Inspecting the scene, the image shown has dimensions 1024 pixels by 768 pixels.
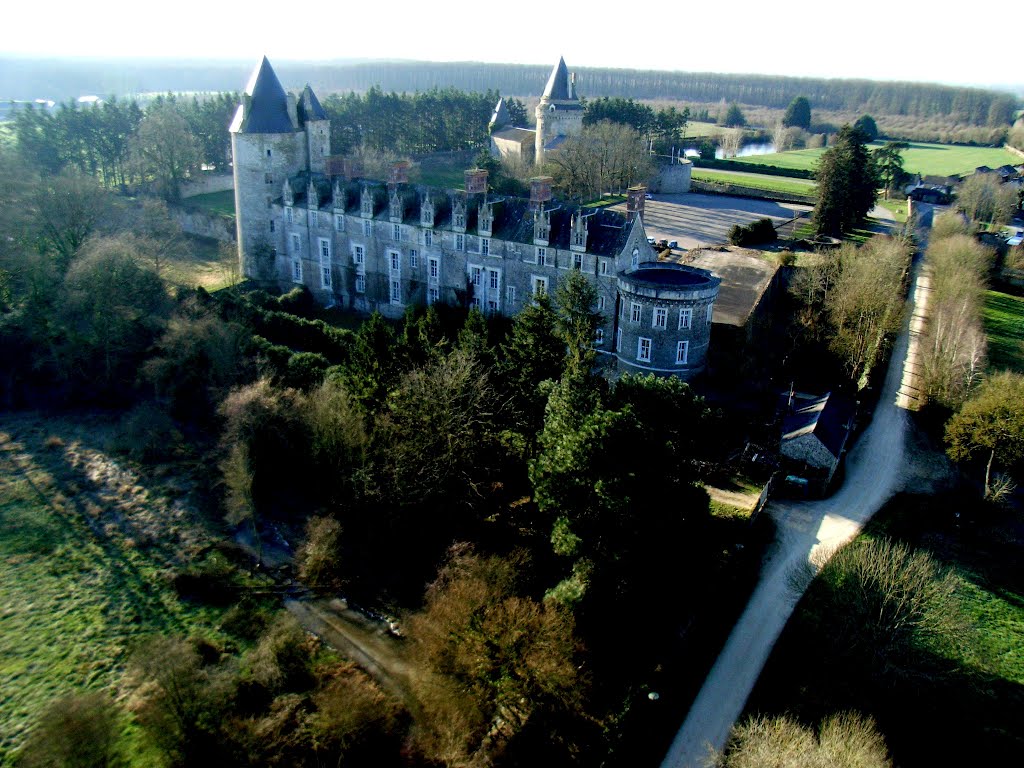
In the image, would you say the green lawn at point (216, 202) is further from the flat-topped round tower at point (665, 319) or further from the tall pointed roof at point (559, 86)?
the flat-topped round tower at point (665, 319)

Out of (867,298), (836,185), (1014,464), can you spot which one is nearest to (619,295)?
(867,298)

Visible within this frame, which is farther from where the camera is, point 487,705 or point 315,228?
point 315,228

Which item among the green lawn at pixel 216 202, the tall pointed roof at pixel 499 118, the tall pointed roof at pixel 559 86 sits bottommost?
the green lawn at pixel 216 202

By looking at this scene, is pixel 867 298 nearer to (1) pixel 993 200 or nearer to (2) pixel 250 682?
(2) pixel 250 682

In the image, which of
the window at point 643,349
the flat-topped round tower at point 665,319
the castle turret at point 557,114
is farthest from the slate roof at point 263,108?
the castle turret at point 557,114

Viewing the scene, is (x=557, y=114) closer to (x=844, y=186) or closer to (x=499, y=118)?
(x=499, y=118)

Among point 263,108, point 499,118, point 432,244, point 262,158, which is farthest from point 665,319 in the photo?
point 499,118

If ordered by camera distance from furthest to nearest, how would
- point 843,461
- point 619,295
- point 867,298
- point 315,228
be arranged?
point 315,228, point 867,298, point 619,295, point 843,461
